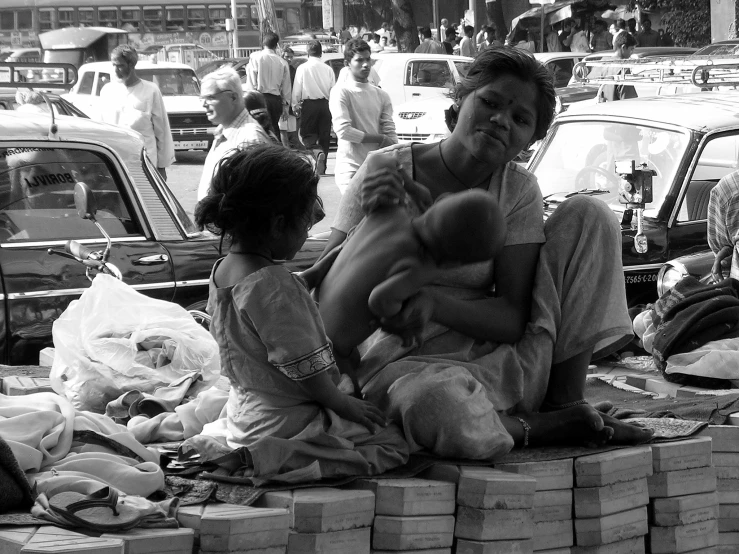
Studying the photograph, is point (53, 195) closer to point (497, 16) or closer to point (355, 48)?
point (355, 48)

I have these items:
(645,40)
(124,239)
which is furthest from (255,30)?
(124,239)

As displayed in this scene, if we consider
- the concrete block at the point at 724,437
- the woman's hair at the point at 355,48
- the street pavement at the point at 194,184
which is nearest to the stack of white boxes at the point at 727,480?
the concrete block at the point at 724,437

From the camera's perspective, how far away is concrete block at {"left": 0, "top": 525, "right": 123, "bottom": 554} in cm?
251

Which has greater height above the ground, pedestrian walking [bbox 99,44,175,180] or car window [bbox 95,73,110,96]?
car window [bbox 95,73,110,96]

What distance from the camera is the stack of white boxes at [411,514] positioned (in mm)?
3000

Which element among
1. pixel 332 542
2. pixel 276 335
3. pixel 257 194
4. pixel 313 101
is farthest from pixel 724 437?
pixel 313 101

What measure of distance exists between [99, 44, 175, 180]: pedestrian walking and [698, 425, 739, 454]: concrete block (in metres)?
7.13

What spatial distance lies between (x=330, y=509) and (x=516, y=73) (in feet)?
4.64

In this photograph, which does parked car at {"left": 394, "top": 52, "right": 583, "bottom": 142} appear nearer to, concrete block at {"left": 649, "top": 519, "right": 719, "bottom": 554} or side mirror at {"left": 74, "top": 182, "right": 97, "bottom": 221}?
side mirror at {"left": 74, "top": 182, "right": 97, "bottom": 221}

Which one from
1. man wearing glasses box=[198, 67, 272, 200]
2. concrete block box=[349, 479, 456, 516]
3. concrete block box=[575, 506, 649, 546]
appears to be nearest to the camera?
concrete block box=[349, 479, 456, 516]

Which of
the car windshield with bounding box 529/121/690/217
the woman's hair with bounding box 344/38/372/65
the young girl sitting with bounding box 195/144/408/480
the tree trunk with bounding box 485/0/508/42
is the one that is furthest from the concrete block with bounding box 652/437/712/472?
the tree trunk with bounding box 485/0/508/42

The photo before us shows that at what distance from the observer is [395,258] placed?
10.2ft

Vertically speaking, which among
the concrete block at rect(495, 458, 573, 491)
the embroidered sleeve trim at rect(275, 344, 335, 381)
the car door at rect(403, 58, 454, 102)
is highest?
the car door at rect(403, 58, 454, 102)

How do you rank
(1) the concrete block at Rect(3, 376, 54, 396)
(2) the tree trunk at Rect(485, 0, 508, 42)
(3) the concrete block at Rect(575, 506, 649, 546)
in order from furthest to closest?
1. (2) the tree trunk at Rect(485, 0, 508, 42)
2. (1) the concrete block at Rect(3, 376, 54, 396)
3. (3) the concrete block at Rect(575, 506, 649, 546)
